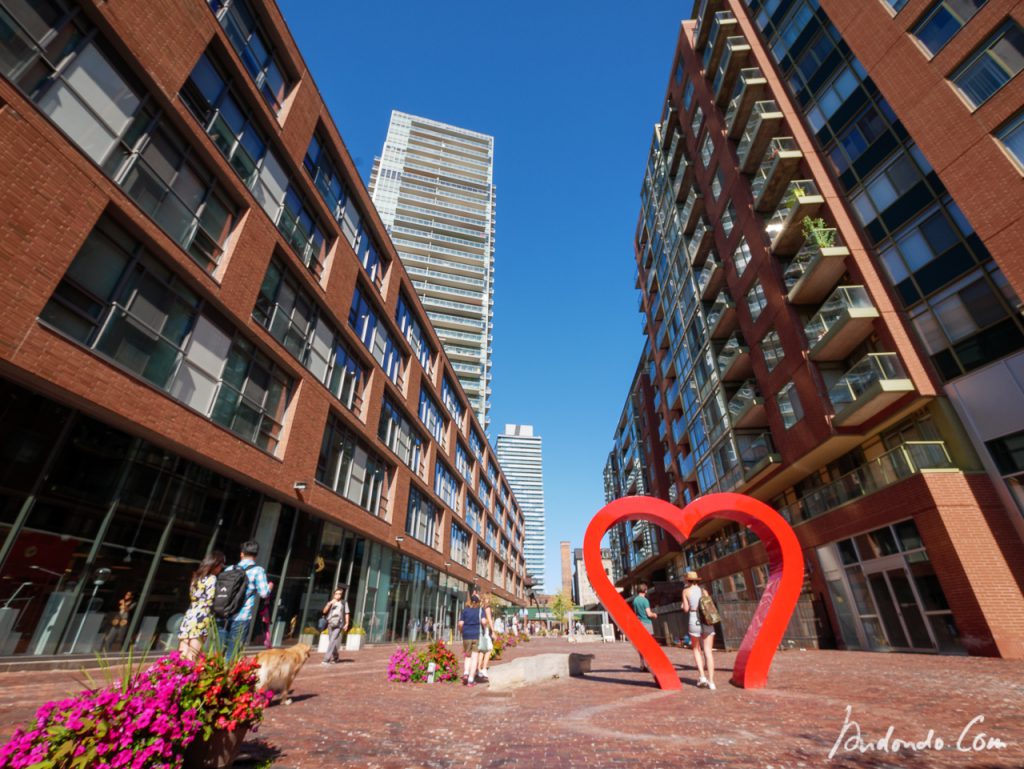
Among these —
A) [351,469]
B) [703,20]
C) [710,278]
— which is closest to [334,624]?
[351,469]

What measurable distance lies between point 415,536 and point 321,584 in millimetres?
9664

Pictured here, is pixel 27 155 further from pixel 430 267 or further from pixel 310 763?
pixel 430 267

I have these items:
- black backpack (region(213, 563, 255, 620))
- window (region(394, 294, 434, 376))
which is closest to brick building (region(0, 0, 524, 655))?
black backpack (region(213, 563, 255, 620))

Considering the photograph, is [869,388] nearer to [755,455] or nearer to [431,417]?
[755,455]

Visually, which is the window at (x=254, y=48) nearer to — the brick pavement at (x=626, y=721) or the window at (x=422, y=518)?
the brick pavement at (x=626, y=721)

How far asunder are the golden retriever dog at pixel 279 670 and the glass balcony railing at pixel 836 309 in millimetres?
17375

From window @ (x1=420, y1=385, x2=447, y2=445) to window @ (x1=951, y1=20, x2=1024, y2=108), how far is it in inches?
1011

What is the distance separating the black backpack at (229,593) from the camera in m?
5.90

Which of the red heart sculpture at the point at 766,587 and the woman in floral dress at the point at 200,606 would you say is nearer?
the woman in floral dress at the point at 200,606

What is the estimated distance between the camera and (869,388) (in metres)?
14.5

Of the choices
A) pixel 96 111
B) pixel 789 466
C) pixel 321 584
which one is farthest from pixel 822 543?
pixel 96 111

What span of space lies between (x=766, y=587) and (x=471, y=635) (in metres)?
5.58

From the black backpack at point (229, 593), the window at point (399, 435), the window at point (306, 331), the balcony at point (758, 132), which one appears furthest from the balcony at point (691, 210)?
the black backpack at point (229, 593)

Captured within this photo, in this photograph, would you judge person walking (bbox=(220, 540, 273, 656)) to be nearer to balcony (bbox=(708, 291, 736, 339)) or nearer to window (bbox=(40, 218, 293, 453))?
window (bbox=(40, 218, 293, 453))
